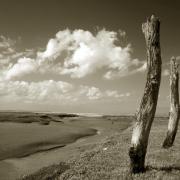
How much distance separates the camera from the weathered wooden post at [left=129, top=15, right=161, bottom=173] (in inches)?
501

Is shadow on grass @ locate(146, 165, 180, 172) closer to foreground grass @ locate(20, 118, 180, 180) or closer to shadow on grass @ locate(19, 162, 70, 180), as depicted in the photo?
foreground grass @ locate(20, 118, 180, 180)

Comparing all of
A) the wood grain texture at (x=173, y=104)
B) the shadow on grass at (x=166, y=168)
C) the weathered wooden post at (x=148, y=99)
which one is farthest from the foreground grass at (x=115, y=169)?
the wood grain texture at (x=173, y=104)

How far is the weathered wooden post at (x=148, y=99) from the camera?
41.8 ft

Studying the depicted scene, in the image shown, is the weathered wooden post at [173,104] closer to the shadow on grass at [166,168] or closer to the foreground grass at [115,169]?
the foreground grass at [115,169]

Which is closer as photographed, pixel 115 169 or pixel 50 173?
pixel 115 169

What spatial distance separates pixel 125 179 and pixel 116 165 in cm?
305

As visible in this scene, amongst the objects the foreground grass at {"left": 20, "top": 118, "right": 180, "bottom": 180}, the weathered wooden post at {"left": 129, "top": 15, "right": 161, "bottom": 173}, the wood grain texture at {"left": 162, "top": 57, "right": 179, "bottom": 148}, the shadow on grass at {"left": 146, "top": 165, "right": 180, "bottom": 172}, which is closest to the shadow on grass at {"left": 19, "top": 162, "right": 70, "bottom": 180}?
the foreground grass at {"left": 20, "top": 118, "right": 180, "bottom": 180}

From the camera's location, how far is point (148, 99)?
12.8 meters

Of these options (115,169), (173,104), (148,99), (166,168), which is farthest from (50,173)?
(173,104)

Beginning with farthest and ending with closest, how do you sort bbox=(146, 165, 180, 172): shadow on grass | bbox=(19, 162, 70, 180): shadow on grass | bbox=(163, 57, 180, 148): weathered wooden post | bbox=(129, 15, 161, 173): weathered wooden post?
bbox=(163, 57, 180, 148): weathered wooden post < bbox=(19, 162, 70, 180): shadow on grass < bbox=(146, 165, 180, 172): shadow on grass < bbox=(129, 15, 161, 173): weathered wooden post

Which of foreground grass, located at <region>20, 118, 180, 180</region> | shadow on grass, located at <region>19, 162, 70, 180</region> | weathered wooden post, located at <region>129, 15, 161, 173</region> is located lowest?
shadow on grass, located at <region>19, 162, 70, 180</region>

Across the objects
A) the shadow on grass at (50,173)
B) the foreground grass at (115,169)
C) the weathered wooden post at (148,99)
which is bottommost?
the shadow on grass at (50,173)

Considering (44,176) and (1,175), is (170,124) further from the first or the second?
(1,175)

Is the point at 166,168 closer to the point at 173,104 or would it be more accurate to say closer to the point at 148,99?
the point at 148,99
